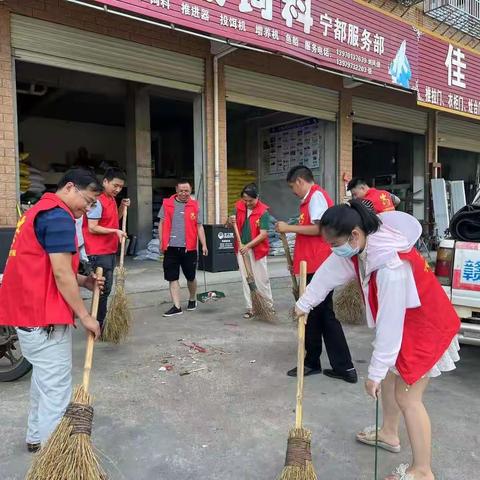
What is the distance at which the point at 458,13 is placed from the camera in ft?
Result: 39.9

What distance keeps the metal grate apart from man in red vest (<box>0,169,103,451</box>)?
1210 cm

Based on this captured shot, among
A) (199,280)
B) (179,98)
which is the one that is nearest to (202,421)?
(199,280)

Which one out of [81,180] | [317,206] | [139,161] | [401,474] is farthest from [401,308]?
[139,161]

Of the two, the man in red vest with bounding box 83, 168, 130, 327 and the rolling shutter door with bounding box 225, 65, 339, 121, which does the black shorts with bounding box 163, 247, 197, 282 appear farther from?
the rolling shutter door with bounding box 225, 65, 339, 121

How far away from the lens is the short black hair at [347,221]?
7.57 ft

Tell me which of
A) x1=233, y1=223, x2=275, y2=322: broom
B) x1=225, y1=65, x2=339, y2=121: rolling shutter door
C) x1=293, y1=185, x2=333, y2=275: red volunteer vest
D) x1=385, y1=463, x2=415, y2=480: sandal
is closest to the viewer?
x1=385, y1=463, x2=415, y2=480: sandal

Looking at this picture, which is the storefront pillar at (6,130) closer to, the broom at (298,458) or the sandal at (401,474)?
the broom at (298,458)

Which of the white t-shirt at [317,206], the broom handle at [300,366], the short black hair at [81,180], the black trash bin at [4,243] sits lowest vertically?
the broom handle at [300,366]

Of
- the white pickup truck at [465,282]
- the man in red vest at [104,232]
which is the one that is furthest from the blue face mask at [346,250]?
the man in red vest at [104,232]

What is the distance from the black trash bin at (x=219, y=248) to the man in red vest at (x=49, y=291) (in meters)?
6.27

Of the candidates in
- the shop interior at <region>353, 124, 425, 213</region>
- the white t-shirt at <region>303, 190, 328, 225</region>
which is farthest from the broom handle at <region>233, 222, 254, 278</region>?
the shop interior at <region>353, 124, 425, 213</region>

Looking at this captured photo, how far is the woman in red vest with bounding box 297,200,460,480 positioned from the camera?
2240 mm

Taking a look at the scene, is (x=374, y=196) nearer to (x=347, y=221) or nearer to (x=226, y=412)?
(x=226, y=412)

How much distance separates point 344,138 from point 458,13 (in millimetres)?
4566
